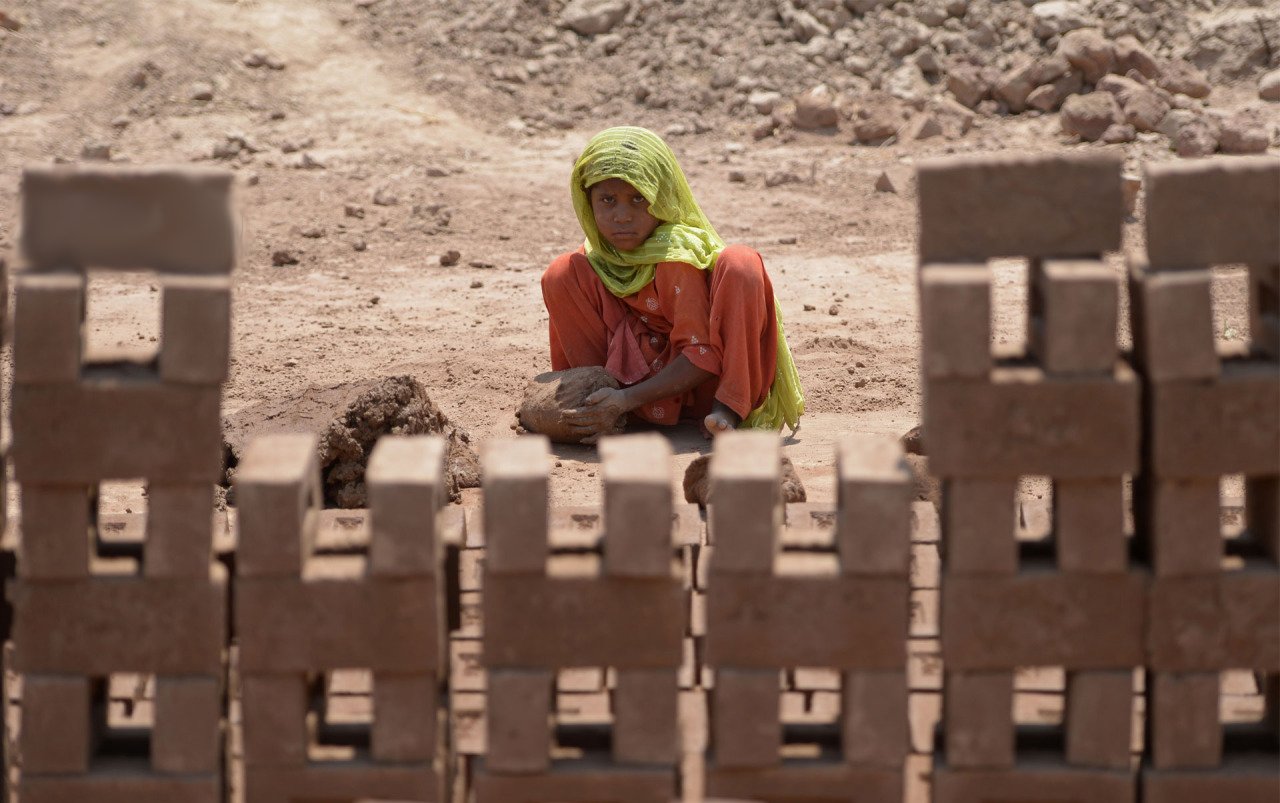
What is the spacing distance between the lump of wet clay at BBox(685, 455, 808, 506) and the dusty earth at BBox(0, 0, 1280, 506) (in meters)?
0.92

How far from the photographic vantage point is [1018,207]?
280cm

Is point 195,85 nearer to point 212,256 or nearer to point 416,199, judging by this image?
point 416,199

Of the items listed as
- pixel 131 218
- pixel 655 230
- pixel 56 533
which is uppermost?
pixel 655 230

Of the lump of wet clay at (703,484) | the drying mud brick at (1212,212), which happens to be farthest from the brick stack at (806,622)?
the lump of wet clay at (703,484)

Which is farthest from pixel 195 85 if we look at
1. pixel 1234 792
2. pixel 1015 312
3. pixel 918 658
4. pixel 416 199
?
pixel 1234 792

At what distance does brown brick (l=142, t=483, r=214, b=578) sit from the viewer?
9.25 ft

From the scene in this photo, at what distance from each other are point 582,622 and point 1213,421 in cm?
118

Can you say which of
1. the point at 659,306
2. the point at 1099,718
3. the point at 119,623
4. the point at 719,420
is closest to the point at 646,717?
the point at 1099,718

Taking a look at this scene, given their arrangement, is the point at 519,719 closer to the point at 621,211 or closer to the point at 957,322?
the point at 957,322

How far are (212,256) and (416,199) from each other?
871cm

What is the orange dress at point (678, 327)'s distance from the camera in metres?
6.18

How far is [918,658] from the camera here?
12.1ft

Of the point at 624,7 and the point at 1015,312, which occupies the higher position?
the point at 624,7

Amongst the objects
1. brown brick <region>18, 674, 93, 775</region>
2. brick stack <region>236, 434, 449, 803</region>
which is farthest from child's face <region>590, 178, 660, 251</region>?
brown brick <region>18, 674, 93, 775</region>
